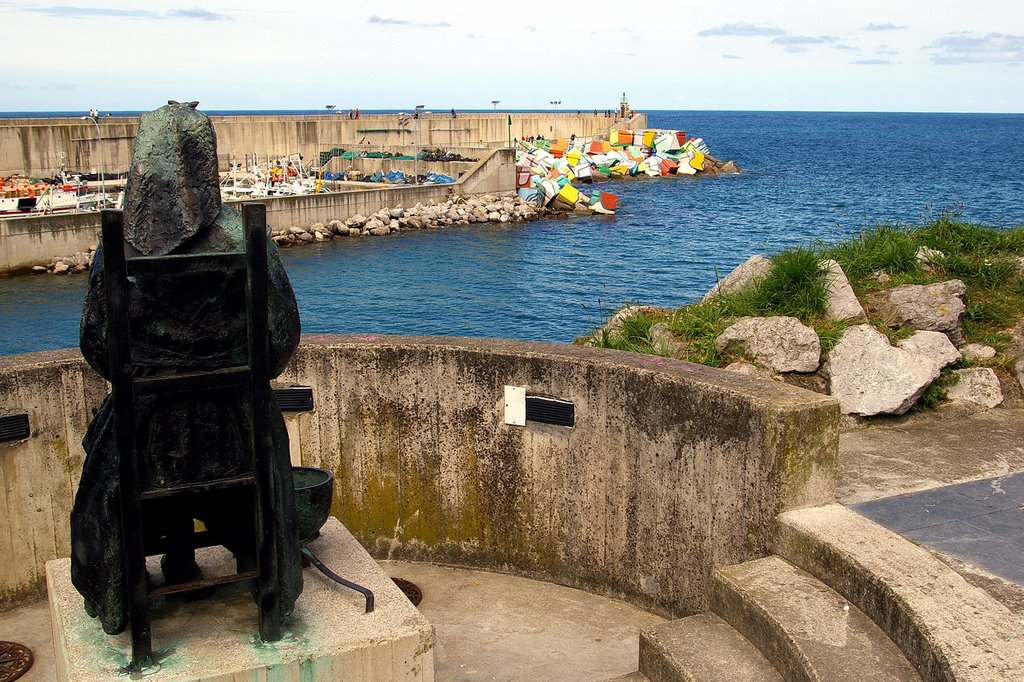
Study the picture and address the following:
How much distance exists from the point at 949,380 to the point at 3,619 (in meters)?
6.73

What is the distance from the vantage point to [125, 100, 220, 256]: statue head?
3.52 m

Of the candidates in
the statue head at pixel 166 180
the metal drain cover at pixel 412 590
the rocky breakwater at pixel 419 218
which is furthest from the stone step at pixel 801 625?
the rocky breakwater at pixel 419 218

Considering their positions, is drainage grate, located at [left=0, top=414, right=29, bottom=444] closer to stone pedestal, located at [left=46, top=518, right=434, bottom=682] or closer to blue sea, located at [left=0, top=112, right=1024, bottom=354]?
stone pedestal, located at [left=46, top=518, right=434, bottom=682]

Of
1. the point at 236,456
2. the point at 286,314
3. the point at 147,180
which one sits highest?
the point at 147,180

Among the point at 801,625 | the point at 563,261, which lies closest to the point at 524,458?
the point at 801,625

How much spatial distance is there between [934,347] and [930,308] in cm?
72

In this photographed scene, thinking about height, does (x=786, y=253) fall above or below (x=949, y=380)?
above

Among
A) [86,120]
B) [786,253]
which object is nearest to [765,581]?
[786,253]

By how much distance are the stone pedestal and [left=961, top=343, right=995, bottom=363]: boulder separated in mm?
5774

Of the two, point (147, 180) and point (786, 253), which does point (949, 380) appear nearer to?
point (786, 253)

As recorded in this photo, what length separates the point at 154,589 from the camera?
371 cm

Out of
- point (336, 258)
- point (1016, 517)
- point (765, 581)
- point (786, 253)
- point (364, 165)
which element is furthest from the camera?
point (364, 165)

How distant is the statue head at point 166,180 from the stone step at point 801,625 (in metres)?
2.97

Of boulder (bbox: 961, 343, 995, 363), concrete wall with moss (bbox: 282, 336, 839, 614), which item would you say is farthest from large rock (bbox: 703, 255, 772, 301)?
concrete wall with moss (bbox: 282, 336, 839, 614)
